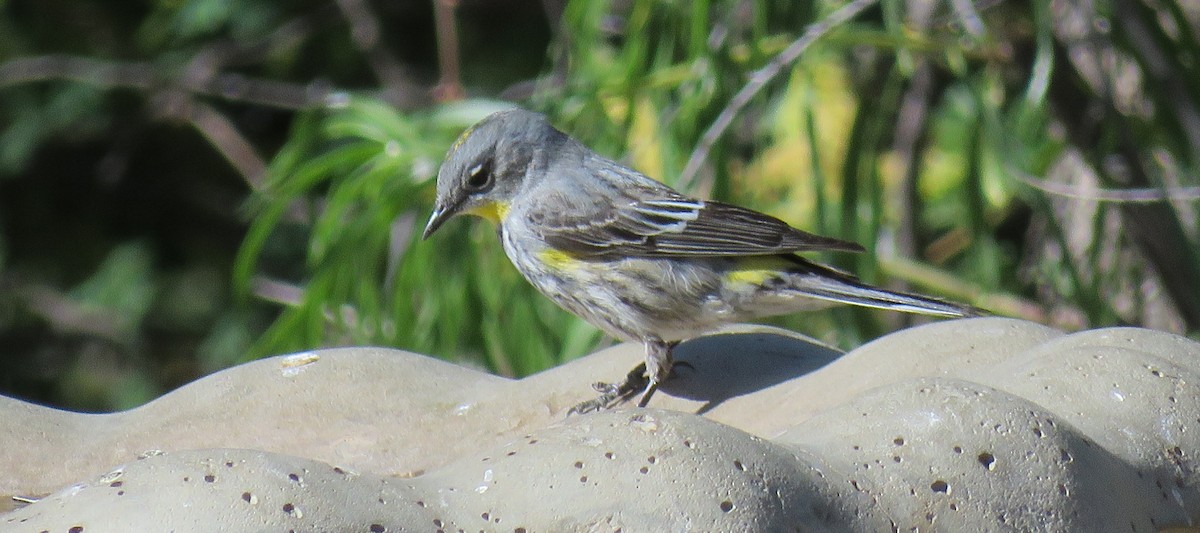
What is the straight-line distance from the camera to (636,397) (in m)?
3.68

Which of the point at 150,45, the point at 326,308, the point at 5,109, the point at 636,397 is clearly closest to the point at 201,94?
Answer: the point at 150,45

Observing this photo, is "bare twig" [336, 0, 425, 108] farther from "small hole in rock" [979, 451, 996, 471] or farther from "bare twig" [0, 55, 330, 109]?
"small hole in rock" [979, 451, 996, 471]

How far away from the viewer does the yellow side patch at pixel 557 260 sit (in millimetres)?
4203

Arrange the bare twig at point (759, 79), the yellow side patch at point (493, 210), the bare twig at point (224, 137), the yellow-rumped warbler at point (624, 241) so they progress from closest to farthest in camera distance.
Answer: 1. the yellow-rumped warbler at point (624, 241)
2. the yellow side patch at point (493, 210)
3. the bare twig at point (759, 79)
4. the bare twig at point (224, 137)

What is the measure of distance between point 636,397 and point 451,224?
1.54 metres

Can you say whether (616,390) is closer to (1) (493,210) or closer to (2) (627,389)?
(2) (627,389)

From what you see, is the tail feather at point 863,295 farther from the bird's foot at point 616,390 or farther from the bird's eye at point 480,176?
the bird's eye at point 480,176

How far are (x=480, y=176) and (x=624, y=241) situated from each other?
490 mm

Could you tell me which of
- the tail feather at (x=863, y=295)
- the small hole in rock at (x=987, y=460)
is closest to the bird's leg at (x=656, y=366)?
the tail feather at (x=863, y=295)

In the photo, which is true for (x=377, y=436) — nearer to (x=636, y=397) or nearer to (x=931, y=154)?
(x=636, y=397)

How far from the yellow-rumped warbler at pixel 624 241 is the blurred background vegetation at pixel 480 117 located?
1.60 ft

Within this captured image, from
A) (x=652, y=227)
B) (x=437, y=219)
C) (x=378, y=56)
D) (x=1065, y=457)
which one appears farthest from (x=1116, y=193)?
(x=378, y=56)

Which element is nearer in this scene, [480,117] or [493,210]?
[493,210]

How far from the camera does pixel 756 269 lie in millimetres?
4055
